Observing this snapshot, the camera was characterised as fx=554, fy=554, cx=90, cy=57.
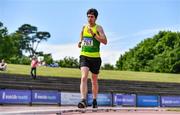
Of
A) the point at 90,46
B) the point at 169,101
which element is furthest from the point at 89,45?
the point at 169,101

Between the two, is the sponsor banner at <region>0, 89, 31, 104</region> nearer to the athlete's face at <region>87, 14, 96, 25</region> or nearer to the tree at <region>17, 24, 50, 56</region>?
the athlete's face at <region>87, 14, 96, 25</region>

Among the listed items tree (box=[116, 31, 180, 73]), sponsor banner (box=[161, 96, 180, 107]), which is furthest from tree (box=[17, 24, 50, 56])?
sponsor banner (box=[161, 96, 180, 107])

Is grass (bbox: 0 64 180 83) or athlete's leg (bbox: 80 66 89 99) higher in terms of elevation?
grass (bbox: 0 64 180 83)

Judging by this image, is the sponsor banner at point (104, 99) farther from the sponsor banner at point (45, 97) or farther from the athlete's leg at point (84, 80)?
the athlete's leg at point (84, 80)

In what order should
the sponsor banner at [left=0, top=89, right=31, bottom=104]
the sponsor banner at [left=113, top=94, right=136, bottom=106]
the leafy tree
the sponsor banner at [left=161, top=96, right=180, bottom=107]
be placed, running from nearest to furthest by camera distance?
the sponsor banner at [left=0, top=89, right=31, bottom=104] < the sponsor banner at [left=113, top=94, right=136, bottom=106] < the sponsor banner at [left=161, top=96, right=180, bottom=107] < the leafy tree

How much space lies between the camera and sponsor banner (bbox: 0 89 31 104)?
900 inches

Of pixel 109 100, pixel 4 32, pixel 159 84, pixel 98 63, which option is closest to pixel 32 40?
pixel 4 32

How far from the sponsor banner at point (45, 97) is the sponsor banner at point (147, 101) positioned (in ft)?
18.2

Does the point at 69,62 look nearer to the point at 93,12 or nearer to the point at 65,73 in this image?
the point at 65,73

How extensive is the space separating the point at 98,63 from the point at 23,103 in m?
12.7

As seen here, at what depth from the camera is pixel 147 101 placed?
30.3 meters

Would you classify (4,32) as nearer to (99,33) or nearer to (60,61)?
(60,61)

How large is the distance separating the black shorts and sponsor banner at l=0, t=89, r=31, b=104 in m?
11.5

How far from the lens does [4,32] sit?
→ 88750 mm
